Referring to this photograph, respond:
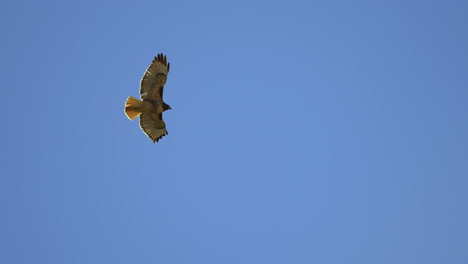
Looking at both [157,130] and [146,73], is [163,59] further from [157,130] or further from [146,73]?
[157,130]

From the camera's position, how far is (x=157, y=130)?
29.4 m

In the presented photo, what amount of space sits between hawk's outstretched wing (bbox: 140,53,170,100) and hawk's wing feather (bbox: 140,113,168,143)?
1.20 metres

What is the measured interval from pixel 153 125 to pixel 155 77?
2.48m

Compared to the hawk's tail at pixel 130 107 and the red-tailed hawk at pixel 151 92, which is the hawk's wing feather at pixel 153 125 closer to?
the red-tailed hawk at pixel 151 92

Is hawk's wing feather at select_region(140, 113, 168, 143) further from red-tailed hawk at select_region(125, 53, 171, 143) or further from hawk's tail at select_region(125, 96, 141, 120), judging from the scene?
hawk's tail at select_region(125, 96, 141, 120)

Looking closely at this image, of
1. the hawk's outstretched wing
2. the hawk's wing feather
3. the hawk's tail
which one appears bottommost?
the hawk's tail

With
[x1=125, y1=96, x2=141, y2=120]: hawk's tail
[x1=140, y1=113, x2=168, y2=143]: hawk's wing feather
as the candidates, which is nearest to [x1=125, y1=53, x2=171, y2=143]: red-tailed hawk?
[x1=125, y1=96, x2=141, y2=120]: hawk's tail

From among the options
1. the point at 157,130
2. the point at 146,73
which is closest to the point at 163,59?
the point at 146,73

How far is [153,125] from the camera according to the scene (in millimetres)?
29219

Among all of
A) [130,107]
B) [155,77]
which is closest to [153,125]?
[130,107]

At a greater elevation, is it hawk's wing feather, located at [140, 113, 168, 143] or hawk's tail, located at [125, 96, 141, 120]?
hawk's wing feather, located at [140, 113, 168, 143]

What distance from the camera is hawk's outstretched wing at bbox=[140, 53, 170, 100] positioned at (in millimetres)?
27625

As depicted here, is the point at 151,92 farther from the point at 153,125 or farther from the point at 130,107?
the point at 153,125

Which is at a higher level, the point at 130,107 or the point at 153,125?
the point at 153,125
